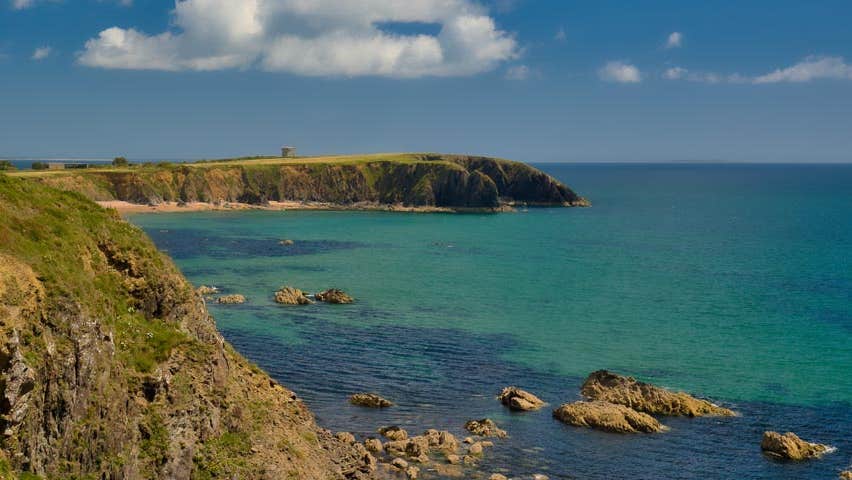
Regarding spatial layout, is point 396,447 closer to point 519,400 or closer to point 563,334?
point 519,400

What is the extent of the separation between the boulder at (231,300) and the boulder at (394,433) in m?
46.5

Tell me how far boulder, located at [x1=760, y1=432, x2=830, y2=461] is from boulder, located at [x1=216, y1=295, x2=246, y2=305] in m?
63.4

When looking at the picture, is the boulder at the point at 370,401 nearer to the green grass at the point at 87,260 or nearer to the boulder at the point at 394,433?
the boulder at the point at 394,433

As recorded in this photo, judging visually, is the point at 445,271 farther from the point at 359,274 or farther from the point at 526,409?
the point at 526,409

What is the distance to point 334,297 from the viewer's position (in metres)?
95.2

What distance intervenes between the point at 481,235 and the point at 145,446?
150964 millimetres

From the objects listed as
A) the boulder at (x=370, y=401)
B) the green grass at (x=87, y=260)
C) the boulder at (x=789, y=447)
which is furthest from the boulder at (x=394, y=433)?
the boulder at (x=789, y=447)

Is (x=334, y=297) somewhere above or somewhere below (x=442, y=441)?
above

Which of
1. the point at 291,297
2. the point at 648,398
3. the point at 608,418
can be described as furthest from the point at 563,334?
the point at 291,297

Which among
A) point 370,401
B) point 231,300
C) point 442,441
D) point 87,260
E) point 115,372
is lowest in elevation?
point 442,441

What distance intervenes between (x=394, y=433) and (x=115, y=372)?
76.5 feet

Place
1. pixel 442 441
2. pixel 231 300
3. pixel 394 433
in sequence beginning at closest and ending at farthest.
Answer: pixel 442 441 < pixel 394 433 < pixel 231 300

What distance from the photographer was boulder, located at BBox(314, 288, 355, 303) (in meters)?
94.9

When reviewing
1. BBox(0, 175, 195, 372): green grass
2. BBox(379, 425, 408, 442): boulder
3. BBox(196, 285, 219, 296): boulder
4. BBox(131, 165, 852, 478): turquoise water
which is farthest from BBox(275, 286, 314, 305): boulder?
BBox(0, 175, 195, 372): green grass
